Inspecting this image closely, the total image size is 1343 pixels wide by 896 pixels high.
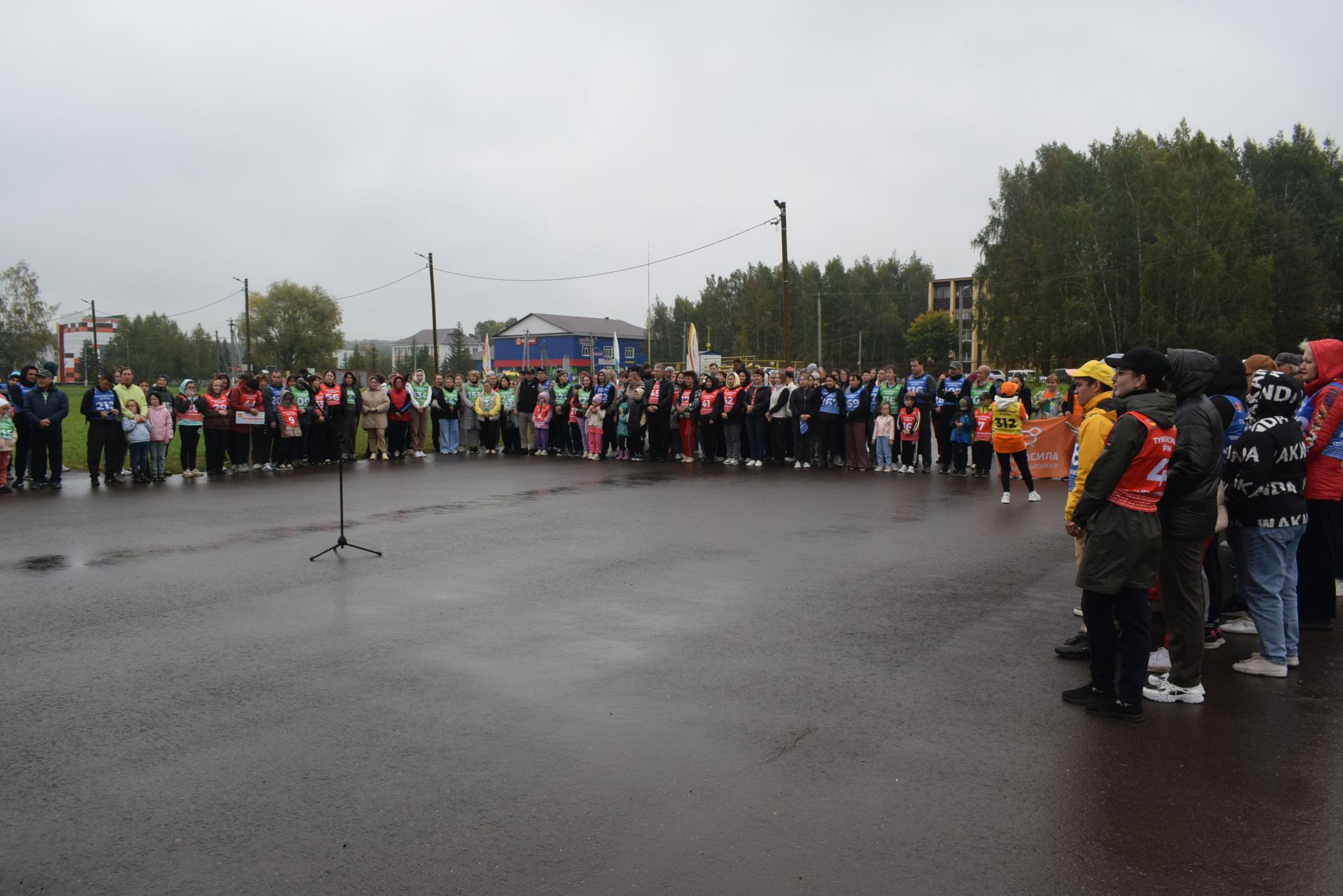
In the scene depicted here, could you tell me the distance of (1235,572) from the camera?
24.5ft

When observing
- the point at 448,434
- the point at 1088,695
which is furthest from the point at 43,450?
the point at 1088,695

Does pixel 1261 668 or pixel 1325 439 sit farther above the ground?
pixel 1325 439

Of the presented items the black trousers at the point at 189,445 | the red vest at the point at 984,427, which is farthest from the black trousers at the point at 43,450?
the red vest at the point at 984,427

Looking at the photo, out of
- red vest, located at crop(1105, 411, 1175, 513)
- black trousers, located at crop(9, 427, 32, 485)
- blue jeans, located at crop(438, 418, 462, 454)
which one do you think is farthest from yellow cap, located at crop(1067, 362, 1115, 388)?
blue jeans, located at crop(438, 418, 462, 454)

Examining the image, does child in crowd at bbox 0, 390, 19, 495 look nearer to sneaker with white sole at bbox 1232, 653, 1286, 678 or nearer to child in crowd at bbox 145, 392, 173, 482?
child in crowd at bbox 145, 392, 173, 482

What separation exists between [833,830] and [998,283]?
62001 mm

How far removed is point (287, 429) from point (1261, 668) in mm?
17958

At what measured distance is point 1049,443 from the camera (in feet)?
48.7

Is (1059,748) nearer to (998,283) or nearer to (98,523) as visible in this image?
(98,523)

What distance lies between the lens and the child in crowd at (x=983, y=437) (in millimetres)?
16672

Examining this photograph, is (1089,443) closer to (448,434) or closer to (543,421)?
(543,421)

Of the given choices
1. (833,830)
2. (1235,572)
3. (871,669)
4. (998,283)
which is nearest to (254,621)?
(871,669)

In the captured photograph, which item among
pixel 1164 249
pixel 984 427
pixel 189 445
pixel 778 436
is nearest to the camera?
pixel 984 427

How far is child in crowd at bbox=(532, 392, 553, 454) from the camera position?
74.2ft
